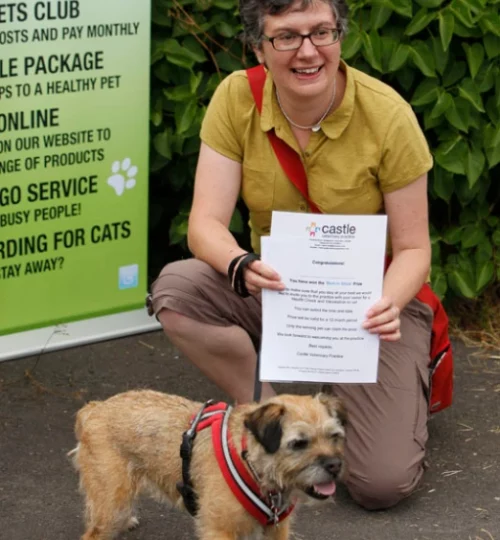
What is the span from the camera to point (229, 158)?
510cm

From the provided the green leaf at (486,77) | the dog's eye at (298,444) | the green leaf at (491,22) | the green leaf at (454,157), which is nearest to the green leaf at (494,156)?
the green leaf at (454,157)

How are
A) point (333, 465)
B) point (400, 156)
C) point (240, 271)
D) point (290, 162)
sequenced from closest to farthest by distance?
point (333, 465), point (240, 271), point (400, 156), point (290, 162)

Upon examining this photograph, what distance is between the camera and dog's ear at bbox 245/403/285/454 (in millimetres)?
4043

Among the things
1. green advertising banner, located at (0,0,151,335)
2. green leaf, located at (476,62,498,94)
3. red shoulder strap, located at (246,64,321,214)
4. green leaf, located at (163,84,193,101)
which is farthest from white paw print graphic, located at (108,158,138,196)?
green leaf, located at (476,62,498,94)

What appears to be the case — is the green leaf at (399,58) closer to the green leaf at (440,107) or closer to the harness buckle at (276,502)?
the green leaf at (440,107)

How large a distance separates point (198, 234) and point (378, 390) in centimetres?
92

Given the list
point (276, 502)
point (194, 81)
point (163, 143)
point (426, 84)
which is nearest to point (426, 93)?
point (426, 84)

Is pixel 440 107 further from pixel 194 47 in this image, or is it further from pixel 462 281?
pixel 194 47

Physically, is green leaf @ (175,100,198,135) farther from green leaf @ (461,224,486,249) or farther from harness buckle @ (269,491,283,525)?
harness buckle @ (269,491,283,525)

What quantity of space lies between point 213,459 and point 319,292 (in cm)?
69

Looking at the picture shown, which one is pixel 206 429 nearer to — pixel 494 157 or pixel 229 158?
pixel 229 158

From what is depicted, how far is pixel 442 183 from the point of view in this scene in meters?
6.35

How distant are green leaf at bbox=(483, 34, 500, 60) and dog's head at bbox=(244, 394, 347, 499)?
265 centimetres

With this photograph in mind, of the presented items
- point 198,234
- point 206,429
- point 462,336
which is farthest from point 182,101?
point 206,429
